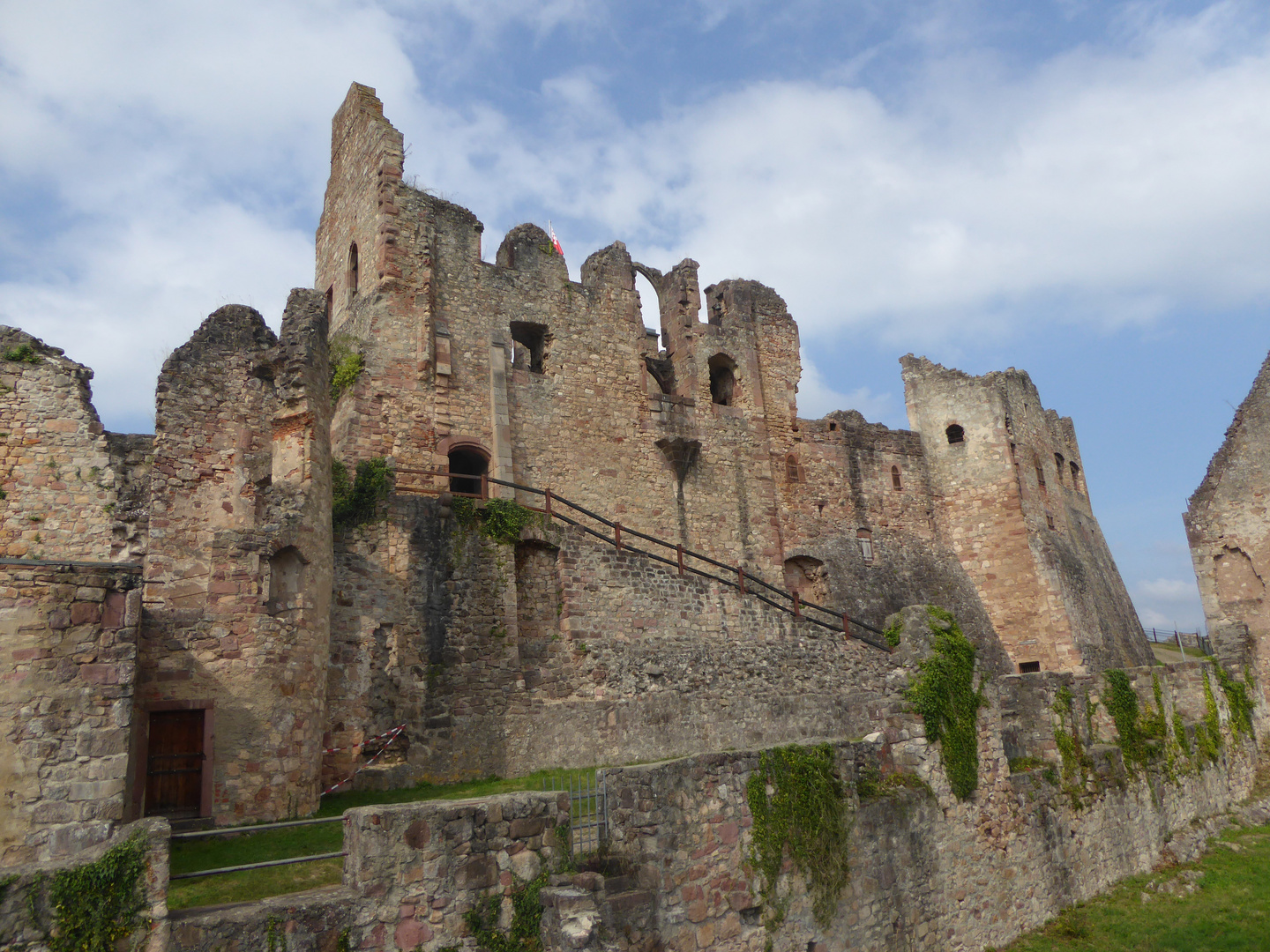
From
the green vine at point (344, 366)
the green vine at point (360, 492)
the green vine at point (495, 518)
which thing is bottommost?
the green vine at point (495, 518)

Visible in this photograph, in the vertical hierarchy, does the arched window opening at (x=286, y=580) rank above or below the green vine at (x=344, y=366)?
below

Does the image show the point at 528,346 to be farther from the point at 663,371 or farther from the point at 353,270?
the point at 663,371

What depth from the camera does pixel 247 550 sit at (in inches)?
424

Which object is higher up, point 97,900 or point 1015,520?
point 1015,520

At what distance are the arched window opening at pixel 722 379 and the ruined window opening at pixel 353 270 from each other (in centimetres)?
916

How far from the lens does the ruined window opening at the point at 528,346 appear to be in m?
19.8

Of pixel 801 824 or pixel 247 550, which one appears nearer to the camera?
pixel 801 824

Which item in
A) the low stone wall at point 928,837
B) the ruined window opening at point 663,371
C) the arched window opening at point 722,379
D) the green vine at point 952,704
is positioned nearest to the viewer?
the low stone wall at point 928,837

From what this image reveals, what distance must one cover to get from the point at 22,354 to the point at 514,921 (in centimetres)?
1187

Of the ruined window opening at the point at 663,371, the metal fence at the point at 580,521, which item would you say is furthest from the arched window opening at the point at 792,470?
the metal fence at the point at 580,521

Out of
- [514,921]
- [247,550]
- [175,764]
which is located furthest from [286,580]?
[514,921]

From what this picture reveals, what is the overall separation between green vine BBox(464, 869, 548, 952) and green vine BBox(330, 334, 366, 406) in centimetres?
1224

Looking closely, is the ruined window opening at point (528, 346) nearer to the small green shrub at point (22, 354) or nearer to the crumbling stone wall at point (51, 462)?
the crumbling stone wall at point (51, 462)

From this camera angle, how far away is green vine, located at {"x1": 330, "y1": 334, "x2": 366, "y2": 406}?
17031 mm
